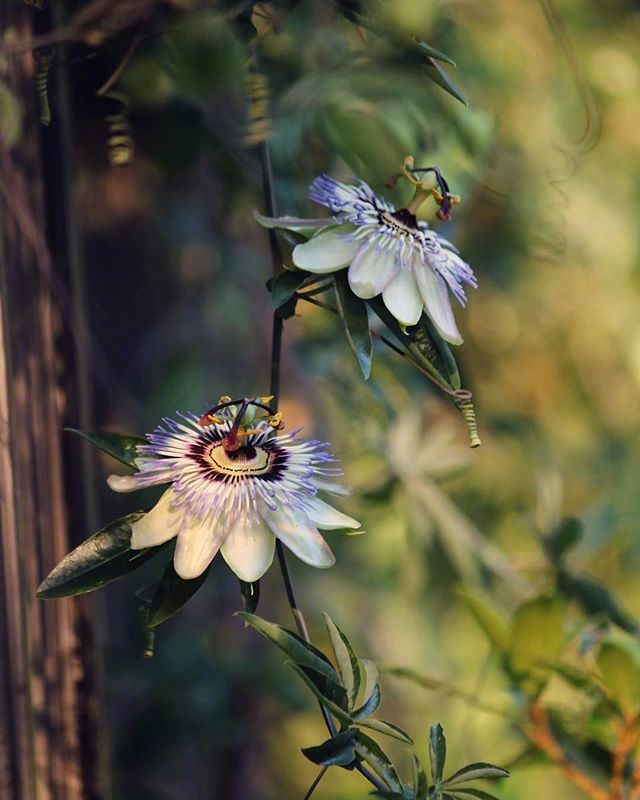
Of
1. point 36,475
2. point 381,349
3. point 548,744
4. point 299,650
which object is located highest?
point 381,349

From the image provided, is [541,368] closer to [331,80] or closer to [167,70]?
[331,80]

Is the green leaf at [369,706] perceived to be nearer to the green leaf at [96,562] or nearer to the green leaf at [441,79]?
the green leaf at [96,562]

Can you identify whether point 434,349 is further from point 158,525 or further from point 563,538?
point 563,538

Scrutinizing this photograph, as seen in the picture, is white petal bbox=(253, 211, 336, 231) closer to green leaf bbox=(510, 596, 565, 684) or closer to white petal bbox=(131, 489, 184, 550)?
white petal bbox=(131, 489, 184, 550)

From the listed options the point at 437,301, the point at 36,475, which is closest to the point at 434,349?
the point at 437,301

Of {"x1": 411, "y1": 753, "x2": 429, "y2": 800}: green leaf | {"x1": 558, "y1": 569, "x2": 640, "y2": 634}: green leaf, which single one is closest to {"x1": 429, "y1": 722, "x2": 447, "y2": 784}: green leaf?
{"x1": 411, "y1": 753, "x2": 429, "y2": 800}: green leaf

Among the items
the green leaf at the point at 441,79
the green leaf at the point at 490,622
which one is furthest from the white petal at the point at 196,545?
the green leaf at the point at 490,622
